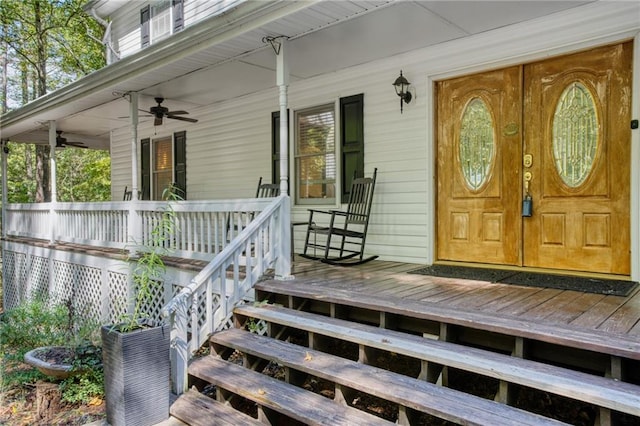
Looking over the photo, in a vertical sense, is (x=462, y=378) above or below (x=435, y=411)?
below

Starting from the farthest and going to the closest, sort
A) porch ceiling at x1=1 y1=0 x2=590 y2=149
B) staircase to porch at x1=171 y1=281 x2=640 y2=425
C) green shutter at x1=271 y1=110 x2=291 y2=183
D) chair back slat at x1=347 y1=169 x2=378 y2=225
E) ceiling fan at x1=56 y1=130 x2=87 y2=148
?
ceiling fan at x1=56 y1=130 x2=87 y2=148
green shutter at x1=271 y1=110 x2=291 y2=183
chair back slat at x1=347 y1=169 x2=378 y2=225
porch ceiling at x1=1 y1=0 x2=590 y2=149
staircase to porch at x1=171 y1=281 x2=640 y2=425

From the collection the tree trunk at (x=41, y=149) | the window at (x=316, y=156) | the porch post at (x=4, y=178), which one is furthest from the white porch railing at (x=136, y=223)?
the tree trunk at (x=41, y=149)

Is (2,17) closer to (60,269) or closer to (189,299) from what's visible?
(60,269)

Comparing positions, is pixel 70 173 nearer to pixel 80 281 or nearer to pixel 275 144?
pixel 80 281

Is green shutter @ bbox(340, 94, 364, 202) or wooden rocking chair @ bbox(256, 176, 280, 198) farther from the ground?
green shutter @ bbox(340, 94, 364, 202)

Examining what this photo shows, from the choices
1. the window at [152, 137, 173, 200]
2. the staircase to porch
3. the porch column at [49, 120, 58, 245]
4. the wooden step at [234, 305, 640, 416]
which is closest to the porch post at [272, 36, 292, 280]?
the staircase to porch

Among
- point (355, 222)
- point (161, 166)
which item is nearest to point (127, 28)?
point (161, 166)

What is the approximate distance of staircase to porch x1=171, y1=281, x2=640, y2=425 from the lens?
78.5 inches

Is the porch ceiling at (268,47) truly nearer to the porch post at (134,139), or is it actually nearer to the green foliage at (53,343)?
the porch post at (134,139)

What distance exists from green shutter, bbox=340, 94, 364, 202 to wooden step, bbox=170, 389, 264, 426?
3.12 meters

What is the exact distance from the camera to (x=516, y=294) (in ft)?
10.2

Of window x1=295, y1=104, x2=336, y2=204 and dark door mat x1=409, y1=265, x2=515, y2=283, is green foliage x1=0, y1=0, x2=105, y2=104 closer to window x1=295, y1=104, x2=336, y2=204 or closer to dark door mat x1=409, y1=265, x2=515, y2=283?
window x1=295, y1=104, x2=336, y2=204

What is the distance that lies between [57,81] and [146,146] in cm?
1015

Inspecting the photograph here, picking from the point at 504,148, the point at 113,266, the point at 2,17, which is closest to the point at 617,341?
the point at 504,148
